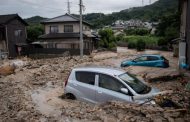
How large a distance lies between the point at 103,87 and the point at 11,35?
35026 mm

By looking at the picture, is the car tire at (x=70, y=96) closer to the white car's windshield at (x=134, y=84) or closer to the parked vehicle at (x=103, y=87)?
the parked vehicle at (x=103, y=87)

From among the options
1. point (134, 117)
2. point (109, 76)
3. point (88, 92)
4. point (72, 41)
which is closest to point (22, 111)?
point (88, 92)

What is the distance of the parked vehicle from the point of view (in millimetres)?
8969

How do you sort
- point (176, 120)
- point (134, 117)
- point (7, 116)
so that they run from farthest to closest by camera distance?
1. point (7, 116)
2. point (134, 117)
3. point (176, 120)

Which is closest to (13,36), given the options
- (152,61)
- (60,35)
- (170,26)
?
(60,35)

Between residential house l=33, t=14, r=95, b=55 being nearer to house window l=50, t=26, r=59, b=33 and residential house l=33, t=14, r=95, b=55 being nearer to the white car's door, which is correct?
house window l=50, t=26, r=59, b=33

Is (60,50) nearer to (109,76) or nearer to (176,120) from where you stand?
(109,76)

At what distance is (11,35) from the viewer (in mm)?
41438

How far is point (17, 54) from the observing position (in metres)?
42.0

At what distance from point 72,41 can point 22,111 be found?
107 feet

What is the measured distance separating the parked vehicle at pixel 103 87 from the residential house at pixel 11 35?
32.1 metres

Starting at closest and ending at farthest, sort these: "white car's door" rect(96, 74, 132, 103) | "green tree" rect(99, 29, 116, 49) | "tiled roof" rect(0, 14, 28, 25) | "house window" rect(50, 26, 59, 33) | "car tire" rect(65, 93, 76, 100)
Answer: "white car's door" rect(96, 74, 132, 103) < "car tire" rect(65, 93, 76, 100) < "tiled roof" rect(0, 14, 28, 25) < "house window" rect(50, 26, 59, 33) < "green tree" rect(99, 29, 116, 49)

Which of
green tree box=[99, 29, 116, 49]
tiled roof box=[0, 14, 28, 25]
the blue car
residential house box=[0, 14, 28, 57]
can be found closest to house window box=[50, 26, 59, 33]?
residential house box=[0, 14, 28, 57]

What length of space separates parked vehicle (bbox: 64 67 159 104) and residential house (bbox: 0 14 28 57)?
105ft
